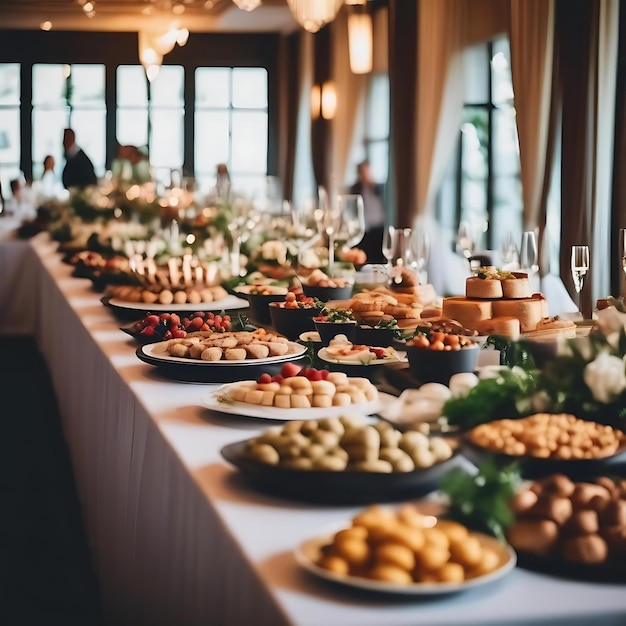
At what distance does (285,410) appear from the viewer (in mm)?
1839

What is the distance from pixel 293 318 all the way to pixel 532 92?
5.34 metres

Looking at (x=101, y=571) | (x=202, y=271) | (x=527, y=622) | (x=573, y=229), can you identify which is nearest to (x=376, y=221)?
(x=573, y=229)

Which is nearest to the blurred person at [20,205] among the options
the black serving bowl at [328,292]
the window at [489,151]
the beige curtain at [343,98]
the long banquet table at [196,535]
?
the window at [489,151]

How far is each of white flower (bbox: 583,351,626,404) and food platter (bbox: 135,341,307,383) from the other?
836mm

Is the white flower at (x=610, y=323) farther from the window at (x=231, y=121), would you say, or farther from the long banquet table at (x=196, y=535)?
the window at (x=231, y=121)

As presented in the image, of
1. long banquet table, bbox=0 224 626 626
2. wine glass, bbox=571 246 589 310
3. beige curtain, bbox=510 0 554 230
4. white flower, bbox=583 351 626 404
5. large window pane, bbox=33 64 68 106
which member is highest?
large window pane, bbox=33 64 68 106

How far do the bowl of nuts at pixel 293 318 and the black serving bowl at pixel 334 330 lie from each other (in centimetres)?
20

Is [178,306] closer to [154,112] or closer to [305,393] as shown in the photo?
[305,393]

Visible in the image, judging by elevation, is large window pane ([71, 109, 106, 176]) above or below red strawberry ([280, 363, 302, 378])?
above

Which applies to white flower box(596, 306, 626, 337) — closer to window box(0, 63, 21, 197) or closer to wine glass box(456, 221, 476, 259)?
wine glass box(456, 221, 476, 259)

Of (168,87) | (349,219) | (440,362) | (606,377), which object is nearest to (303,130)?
(168,87)

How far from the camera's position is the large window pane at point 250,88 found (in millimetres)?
16391

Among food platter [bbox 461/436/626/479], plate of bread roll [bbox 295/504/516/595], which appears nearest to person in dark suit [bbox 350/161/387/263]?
food platter [bbox 461/436/626/479]

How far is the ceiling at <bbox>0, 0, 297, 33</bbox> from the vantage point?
46.1 feet
